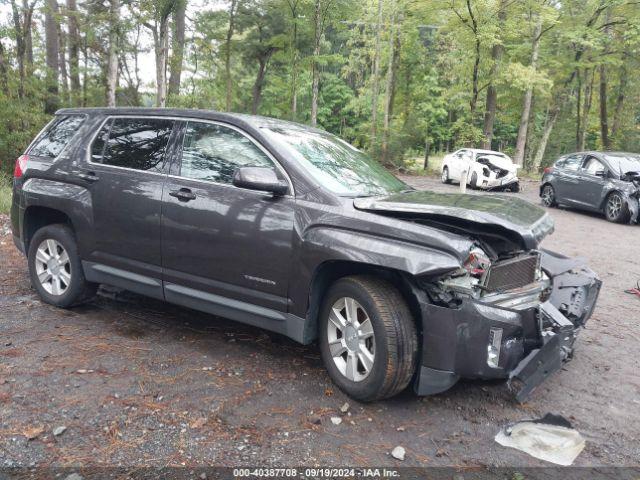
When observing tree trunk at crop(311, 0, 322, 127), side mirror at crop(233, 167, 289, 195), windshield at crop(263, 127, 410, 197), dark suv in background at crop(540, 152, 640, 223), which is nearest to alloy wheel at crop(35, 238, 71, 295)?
side mirror at crop(233, 167, 289, 195)

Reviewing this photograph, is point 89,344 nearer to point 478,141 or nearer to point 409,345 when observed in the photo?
point 409,345

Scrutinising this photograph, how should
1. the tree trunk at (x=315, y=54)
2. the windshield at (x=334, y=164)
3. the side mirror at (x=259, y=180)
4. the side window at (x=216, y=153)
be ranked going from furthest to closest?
the tree trunk at (x=315, y=54), the side window at (x=216, y=153), the windshield at (x=334, y=164), the side mirror at (x=259, y=180)

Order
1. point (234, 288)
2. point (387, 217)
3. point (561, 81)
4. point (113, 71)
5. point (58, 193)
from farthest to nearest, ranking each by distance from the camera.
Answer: point (561, 81)
point (113, 71)
point (58, 193)
point (234, 288)
point (387, 217)

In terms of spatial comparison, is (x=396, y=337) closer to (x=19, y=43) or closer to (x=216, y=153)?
(x=216, y=153)

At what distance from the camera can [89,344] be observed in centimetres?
412

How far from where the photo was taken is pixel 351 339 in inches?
132

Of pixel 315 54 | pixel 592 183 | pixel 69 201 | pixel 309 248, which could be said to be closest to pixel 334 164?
pixel 309 248

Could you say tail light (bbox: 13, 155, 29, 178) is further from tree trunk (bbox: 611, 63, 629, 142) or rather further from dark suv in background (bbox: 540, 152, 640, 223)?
tree trunk (bbox: 611, 63, 629, 142)

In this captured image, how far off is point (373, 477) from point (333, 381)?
929 millimetres

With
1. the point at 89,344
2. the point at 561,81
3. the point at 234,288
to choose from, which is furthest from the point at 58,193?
the point at 561,81

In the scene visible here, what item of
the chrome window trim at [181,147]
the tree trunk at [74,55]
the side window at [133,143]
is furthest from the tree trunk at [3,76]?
the side window at [133,143]

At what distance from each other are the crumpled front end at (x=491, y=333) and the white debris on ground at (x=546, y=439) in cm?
20

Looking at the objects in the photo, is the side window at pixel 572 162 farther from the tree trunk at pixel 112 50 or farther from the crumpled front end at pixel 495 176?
the tree trunk at pixel 112 50

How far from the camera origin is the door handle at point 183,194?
3.94 m
